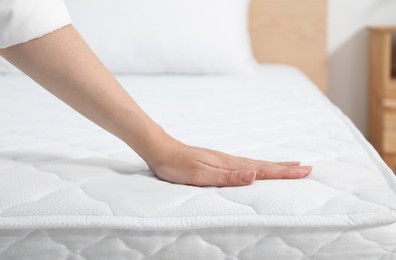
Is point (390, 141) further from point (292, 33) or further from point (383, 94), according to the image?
point (292, 33)

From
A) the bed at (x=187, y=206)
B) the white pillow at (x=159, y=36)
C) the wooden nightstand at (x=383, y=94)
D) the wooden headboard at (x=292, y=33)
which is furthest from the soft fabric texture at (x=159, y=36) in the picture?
the bed at (x=187, y=206)

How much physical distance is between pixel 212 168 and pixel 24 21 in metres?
0.34

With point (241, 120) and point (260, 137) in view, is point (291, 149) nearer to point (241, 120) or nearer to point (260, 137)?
point (260, 137)

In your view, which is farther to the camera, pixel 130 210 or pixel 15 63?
pixel 15 63

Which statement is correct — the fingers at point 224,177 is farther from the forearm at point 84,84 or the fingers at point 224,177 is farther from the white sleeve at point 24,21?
the white sleeve at point 24,21

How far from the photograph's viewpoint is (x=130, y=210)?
75cm

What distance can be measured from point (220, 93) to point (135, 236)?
933 mm

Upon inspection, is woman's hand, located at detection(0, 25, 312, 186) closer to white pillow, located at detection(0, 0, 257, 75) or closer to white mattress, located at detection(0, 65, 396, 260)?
white mattress, located at detection(0, 65, 396, 260)

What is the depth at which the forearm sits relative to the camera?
0.88m

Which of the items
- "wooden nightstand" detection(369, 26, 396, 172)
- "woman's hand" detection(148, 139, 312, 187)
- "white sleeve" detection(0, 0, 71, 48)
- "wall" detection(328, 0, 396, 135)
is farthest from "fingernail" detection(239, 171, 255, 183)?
"wall" detection(328, 0, 396, 135)

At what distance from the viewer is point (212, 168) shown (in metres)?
0.87

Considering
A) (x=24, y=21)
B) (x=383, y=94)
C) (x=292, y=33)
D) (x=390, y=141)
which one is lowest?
(x=390, y=141)

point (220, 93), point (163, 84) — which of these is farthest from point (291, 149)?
point (163, 84)

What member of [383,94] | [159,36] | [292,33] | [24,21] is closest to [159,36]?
[159,36]
